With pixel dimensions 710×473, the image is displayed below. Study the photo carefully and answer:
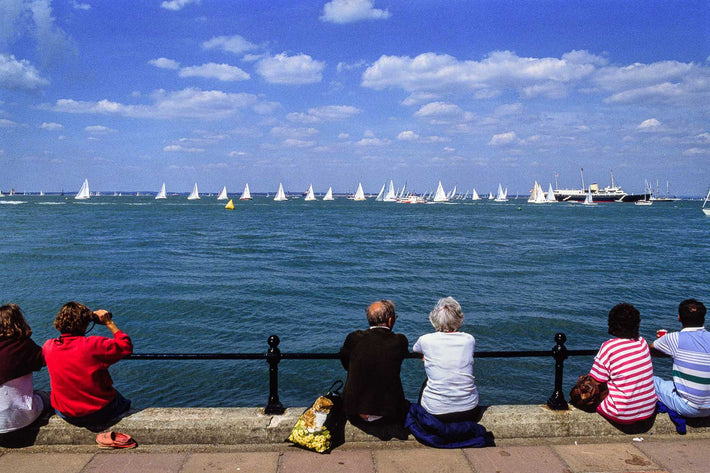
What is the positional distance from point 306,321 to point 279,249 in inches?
799

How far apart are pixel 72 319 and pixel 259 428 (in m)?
1.72

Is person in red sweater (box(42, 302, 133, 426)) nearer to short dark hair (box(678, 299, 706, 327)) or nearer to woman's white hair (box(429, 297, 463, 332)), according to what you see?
woman's white hair (box(429, 297, 463, 332))

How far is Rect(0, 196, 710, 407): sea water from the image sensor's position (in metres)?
10.8

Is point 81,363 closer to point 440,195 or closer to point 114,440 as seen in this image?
point 114,440

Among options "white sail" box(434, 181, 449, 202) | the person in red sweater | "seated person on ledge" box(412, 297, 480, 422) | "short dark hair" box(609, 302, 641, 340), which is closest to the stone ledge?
the person in red sweater

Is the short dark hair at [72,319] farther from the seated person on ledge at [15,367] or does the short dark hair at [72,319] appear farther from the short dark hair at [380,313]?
the short dark hair at [380,313]

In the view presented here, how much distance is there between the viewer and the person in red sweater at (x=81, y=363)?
13.1 feet

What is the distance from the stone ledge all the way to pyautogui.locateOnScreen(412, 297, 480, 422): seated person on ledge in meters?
0.40

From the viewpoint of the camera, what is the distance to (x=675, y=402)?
14.5ft

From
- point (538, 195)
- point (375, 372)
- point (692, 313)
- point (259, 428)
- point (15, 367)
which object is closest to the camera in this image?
point (15, 367)

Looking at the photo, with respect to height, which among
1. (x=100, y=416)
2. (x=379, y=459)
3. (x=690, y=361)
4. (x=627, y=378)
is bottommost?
(x=379, y=459)

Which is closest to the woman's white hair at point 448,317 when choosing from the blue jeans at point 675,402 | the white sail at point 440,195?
the blue jeans at point 675,402

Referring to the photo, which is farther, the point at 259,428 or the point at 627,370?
the point at 259,428

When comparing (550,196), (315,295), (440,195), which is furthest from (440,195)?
(315,295)
